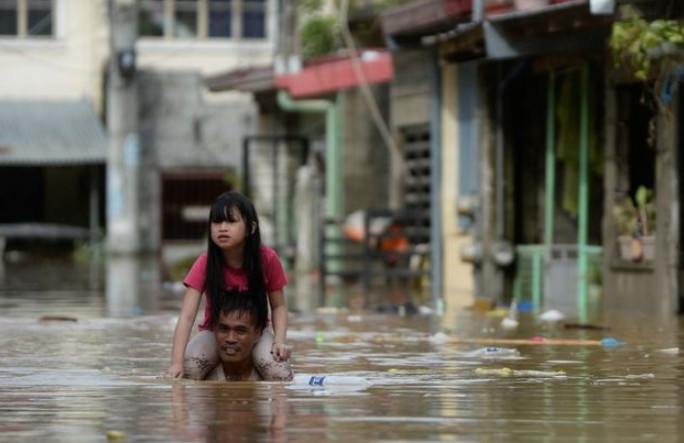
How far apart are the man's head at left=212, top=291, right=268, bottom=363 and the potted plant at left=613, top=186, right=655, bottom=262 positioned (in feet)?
30.9

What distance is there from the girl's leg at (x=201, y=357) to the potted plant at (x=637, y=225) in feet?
31.2

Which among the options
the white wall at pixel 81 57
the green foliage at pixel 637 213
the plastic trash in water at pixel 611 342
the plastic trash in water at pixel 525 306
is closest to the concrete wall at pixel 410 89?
the plastic trash in water at pixel 525 306

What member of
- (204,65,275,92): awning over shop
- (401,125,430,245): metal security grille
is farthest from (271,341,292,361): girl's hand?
(204,65,275,92): awning over shop

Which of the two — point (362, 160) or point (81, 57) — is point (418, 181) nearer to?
point (362, 160)

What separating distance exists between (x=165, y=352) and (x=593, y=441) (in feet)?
21.5

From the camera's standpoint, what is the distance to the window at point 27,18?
53094mm

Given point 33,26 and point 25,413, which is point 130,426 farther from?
point 33,26

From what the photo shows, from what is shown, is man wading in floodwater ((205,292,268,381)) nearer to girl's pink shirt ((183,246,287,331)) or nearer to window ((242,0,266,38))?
girl's pink shirt ((183,246,287,331))

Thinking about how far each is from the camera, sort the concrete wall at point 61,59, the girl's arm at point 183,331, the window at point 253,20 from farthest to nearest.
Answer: the window at point 253,20
the concrete wall at point 61,59
the girl's arm at point 183,331

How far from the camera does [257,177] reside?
43.4m

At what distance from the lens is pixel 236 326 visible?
10984 millimetres

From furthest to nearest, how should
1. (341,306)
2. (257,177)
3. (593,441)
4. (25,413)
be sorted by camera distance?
(257,177) → (341,306) → (25,413) → (593,441)

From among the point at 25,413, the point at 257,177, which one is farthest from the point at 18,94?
the point at 25,413

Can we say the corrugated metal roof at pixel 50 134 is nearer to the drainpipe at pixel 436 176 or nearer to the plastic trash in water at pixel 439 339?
the drainpipe at pixel 436 176
